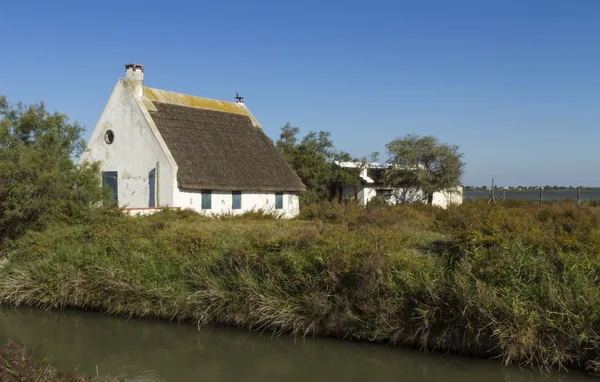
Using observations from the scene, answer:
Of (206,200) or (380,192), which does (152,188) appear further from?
(380,192)

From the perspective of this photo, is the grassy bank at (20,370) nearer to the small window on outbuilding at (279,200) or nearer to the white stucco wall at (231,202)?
the white stucco wall at (231,202)

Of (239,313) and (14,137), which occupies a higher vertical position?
(14,137)

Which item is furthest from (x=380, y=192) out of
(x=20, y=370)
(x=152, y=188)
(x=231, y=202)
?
(x=20, y=370)

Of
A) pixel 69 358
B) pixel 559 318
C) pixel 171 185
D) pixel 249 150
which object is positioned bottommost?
pixel 69 358

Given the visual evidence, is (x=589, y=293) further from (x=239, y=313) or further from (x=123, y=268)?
(x=123, y=268)

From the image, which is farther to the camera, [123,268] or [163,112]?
[163,112]

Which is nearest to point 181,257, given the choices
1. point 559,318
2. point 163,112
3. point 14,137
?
point 14,137

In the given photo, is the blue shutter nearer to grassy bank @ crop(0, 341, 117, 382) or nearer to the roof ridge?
the roof ridge

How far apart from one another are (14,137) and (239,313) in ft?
32.9

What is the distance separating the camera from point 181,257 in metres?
15.1

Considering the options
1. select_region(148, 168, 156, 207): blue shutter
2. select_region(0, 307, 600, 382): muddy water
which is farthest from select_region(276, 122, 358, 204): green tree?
select_region(0, 307, 600, 382): muddy water

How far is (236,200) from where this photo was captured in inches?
1099

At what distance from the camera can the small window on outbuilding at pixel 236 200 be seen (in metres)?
27.8

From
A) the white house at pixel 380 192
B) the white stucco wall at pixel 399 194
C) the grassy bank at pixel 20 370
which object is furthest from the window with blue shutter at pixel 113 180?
the grassy bank at pixel 20 370
